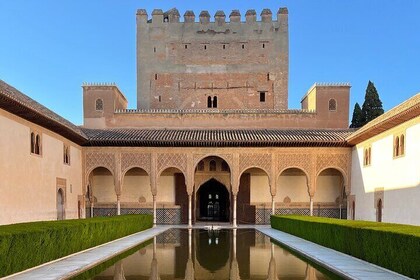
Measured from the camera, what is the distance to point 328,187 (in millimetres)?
22078

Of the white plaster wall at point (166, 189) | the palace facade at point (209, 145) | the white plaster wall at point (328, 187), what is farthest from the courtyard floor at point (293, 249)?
the white plaster wall at point (328, 187)

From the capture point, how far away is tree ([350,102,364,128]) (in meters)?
31.0

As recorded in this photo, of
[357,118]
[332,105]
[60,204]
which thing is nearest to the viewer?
[60,204]

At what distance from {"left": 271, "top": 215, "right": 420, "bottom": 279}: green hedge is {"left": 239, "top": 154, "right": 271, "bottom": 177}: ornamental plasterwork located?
721 cm

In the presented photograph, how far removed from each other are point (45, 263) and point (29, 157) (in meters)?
5.85

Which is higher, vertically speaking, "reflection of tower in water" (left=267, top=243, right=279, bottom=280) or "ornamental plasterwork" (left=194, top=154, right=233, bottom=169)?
"ornamental plasterwork" (left=194, top=154, right=233, bottom=169)

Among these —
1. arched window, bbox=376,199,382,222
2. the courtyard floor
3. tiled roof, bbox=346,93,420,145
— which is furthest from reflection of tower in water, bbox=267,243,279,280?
arched window, bbox=376,199,382,222

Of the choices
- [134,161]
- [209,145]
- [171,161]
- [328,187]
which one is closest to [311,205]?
[328,187]

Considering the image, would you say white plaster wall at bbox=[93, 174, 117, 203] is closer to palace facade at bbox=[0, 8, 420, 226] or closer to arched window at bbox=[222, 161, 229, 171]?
palace facade at bbox=[0, 8, 420, 226]

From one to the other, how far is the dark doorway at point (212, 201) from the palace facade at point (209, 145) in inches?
11.2

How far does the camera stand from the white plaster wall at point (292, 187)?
2208 cm

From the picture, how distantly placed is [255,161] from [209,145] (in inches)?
Result: 85.2

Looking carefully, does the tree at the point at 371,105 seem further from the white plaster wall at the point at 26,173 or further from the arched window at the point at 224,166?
the white plaster wall at the point at 26,173

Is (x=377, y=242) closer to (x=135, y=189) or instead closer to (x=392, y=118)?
(x=392, y=118)
